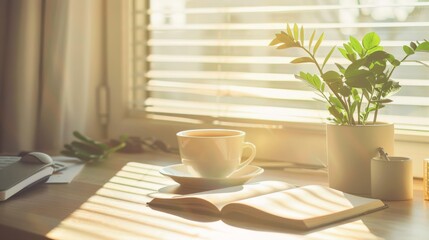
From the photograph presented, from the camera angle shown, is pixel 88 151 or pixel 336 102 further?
pixel 88 151

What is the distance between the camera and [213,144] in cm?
115

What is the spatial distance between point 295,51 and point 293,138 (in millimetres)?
193

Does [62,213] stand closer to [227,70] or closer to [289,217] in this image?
[289,217]

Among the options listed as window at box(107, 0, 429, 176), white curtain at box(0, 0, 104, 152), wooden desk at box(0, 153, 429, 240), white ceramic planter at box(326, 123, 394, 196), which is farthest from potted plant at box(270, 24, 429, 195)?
white curtain at box(0, 0, 104, 152)

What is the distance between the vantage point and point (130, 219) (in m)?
0.98

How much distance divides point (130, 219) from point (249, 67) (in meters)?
0.69

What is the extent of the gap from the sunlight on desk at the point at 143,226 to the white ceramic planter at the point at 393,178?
153mm

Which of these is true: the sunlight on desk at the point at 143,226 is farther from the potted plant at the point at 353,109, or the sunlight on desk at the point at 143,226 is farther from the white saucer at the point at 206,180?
the potted plant at the point at 353,109

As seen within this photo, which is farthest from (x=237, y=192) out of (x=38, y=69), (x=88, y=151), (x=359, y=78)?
(x=38, y=69)

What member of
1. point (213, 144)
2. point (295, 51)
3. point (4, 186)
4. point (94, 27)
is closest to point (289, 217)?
point (213, 144)

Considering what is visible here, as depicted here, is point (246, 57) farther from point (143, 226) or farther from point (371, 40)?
point (143, 226)

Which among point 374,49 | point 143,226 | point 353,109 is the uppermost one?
point 374,49

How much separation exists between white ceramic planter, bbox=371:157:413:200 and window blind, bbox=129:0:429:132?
253 millimetres

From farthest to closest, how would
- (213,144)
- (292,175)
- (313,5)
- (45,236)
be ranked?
(313,5) → (292,175) → (213,144) → (45,236)
